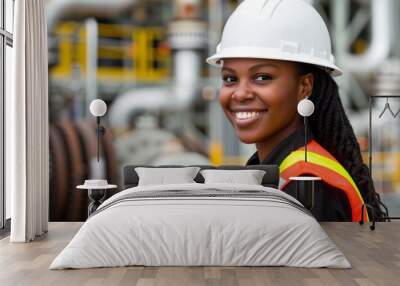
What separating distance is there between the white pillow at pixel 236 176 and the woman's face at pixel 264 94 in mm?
613

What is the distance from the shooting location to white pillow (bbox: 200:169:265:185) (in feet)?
→ 20.3

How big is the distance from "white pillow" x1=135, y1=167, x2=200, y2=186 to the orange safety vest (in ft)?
3.24

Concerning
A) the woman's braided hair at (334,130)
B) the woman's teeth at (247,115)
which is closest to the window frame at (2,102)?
the woman's teeth at (247,115)

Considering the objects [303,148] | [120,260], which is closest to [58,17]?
[303,148]

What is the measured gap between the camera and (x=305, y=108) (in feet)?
20.9

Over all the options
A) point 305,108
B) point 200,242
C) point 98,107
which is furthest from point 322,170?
point 200,242

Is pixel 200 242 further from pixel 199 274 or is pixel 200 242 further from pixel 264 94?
pixel 264 94

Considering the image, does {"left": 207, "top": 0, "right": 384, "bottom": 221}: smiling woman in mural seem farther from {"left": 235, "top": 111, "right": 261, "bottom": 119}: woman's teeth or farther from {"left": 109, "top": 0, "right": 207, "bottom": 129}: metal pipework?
{"left": 109, "top": 0, "right": 207, "bottom": 129}: metal pipework

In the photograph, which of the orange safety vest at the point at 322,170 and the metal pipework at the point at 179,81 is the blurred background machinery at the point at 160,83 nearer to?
the metal pipework at the point at 179,81

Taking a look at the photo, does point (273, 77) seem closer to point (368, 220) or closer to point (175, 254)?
point (368, 220)

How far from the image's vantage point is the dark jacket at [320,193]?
21.7 ft

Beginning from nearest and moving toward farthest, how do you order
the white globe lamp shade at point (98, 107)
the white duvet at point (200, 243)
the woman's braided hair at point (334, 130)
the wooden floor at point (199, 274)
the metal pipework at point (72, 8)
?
the wooden floor at point (199, 274) → the white duvet at point (200, 243) → the white globe lamp shade at point (98, 107) → the woman's braided hair at point (334, 130) → the metal pipework at point (72, 8)

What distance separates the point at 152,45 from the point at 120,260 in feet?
11.0

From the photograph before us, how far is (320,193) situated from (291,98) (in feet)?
3.30
